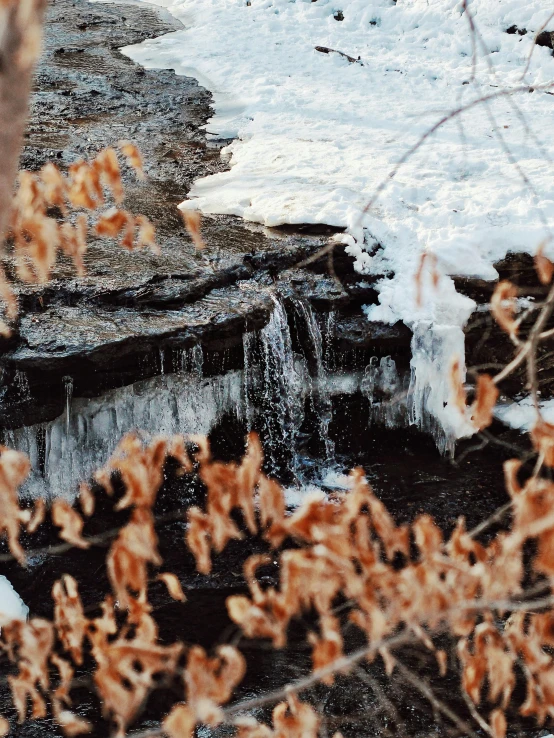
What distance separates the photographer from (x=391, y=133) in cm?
953

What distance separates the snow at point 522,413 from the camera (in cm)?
690

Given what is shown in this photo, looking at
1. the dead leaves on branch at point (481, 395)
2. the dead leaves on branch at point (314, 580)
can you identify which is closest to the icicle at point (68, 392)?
the dead leaves on branch at point (314, 580)

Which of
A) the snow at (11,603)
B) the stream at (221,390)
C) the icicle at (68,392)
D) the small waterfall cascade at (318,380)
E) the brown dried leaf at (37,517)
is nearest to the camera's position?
the brown dried leaf at (37,517)

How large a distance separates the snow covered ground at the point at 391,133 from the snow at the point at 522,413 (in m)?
0.59

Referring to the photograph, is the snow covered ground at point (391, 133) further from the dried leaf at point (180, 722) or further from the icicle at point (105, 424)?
the dried leaf at point (180, 722)

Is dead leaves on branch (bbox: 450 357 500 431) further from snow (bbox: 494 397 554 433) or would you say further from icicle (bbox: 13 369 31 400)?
snow (bbox: 494 397 554 433)

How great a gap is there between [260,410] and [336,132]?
14.3 ft

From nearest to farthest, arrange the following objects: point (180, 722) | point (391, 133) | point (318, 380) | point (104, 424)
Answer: point (180, 722) → point (104, 424) → point (318, 380) → point (391, 133)

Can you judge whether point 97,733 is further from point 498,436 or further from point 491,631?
point 498,436

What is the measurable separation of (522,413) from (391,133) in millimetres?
4013

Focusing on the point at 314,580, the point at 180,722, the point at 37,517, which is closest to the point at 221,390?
the point at 37,517

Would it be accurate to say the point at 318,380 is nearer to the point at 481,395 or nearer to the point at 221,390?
the point at 221,390

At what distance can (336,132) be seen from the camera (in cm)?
973

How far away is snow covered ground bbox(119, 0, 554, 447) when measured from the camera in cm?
687
